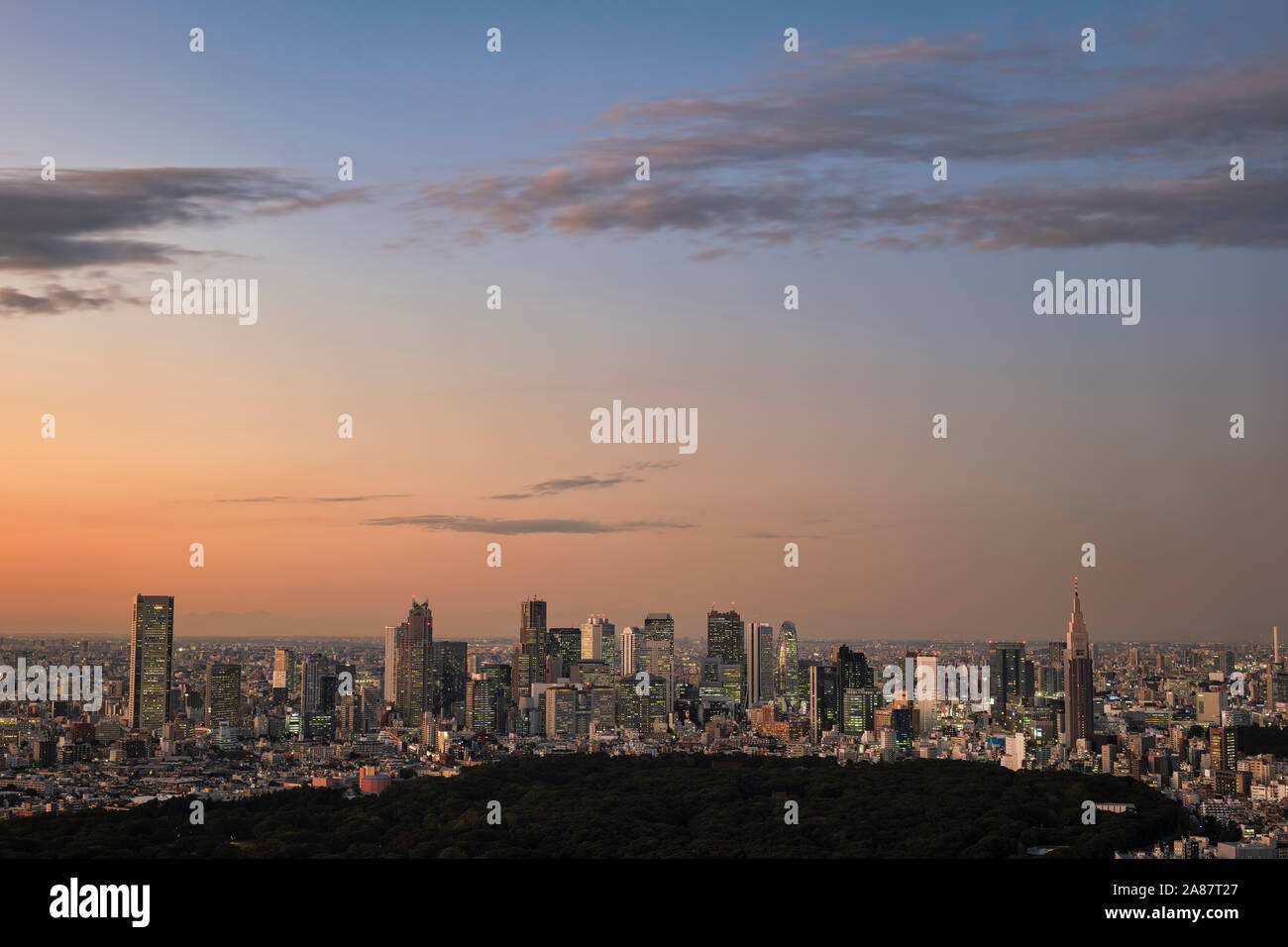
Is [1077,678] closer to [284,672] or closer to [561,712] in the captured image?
[561,712]

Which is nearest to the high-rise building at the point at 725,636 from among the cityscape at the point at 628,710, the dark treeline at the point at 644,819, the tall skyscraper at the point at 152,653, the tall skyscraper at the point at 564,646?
the cityscape at the point at 628,710

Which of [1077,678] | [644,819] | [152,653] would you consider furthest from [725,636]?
[644,819]

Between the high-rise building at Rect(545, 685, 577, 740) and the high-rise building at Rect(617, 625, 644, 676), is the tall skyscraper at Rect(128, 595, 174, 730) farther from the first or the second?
the high-rise building at Rect(617, 625, 644, 676)

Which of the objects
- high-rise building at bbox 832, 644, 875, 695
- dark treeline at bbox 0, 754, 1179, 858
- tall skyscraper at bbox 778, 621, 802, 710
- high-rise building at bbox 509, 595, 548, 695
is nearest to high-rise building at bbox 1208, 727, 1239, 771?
dark treeline at bbox 0, 754, 1179, 858

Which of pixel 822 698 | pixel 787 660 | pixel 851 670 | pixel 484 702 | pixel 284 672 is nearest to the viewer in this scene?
pixel 822 698

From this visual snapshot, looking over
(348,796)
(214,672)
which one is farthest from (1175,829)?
(214,672)
